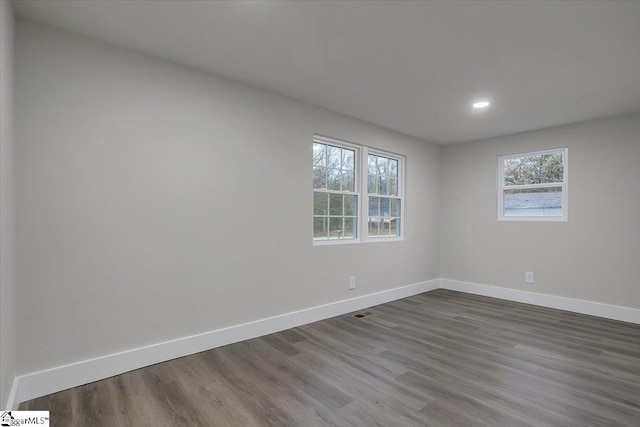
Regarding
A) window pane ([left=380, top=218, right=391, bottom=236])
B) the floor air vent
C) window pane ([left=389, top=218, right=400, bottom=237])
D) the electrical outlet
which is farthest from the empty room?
window pane ([left=389, top=218, right=400, bottom=237])

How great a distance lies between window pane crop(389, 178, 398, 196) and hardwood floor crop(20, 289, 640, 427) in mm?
2045

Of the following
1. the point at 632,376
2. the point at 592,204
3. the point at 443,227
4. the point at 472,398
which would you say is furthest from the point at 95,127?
the point at 592,204

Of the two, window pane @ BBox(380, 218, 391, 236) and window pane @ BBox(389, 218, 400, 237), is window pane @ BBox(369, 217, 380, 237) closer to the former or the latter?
window pane @ BBox(380, 218, 391, 236)

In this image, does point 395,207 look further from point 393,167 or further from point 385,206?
→ point 393,167

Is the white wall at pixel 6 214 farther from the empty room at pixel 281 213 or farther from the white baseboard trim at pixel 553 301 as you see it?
the white baseboard trim at pixel 553 301

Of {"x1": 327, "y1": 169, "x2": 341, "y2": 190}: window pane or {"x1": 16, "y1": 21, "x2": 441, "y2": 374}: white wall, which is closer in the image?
{"x1": 16, "y1": 21, "x2": 441, "y2": 374}: white wall

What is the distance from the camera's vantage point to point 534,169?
4.59 meters

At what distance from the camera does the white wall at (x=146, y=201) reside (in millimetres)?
2107

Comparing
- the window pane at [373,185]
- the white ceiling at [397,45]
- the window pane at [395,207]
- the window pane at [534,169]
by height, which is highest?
the white ceiling at [397,45]

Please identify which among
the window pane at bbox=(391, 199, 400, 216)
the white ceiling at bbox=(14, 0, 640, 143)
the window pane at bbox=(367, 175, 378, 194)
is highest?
the white ceiling at bbox=(14, 0, 640, 143)

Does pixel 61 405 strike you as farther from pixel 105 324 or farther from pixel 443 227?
pixel 443 227

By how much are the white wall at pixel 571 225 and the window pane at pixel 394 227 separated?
3.88 feet

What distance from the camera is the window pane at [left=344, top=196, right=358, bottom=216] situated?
4.07 m

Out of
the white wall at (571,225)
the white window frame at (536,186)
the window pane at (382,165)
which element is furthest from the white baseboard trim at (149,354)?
the white window frame at (536,186)
